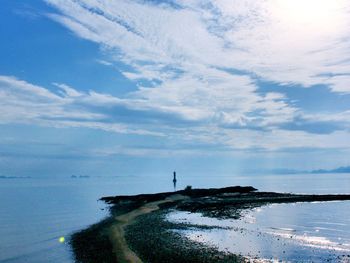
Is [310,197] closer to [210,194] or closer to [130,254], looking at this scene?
[210,194]

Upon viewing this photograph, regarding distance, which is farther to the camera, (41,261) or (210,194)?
(210,194)

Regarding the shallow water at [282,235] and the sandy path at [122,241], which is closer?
the sandy path at [122,241]

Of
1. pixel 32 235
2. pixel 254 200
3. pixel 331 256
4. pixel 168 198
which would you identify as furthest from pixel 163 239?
pixel 168 198

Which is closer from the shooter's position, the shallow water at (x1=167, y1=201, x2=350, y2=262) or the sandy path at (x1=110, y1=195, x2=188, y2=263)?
the sandy path at (x1=110, y1=195, x2=188, y2=263)

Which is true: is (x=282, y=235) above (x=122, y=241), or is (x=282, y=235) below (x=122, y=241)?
below

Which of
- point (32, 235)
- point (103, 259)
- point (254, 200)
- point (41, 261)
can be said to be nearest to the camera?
point (103, 259)

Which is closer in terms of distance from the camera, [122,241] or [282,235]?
[122,241]

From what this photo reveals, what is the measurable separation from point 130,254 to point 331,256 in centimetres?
1642

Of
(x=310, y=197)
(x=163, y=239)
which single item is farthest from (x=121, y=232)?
(x=310, y=197)

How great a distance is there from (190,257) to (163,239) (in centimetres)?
887

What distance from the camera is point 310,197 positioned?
300 feet

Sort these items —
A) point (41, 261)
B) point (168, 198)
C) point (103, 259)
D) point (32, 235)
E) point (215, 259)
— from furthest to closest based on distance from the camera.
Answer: point (168, 198), point (32, 235), point (41, 261), point (103, 259), point (215, 259)

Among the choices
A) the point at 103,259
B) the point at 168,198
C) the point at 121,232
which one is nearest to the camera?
the point at 103,259

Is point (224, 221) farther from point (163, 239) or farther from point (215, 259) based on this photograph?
point (215, 259)
